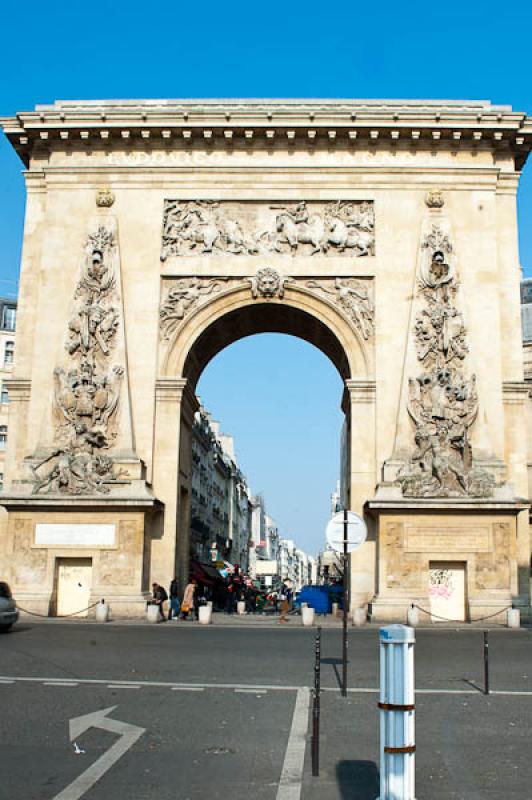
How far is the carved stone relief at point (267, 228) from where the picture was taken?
32125 millimetres

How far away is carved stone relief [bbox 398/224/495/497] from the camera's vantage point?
94.1 ft

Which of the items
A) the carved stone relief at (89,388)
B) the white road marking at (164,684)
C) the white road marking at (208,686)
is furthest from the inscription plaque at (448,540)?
the white road marking at (164,684)

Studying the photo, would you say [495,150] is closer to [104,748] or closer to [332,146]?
[332,146]

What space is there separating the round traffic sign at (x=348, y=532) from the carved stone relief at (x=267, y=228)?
799 inches

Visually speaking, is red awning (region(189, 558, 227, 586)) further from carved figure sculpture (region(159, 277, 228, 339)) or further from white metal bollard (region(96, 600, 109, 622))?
carved figure sculpture (region(159, 277, 228, 339))

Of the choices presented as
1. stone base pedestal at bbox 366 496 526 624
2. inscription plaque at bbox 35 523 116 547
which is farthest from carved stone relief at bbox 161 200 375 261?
inscription plaque at bbox 35 523 116 547

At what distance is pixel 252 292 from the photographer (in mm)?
→ 31891

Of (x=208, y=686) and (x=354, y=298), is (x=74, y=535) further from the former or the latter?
(x=208, y=686)

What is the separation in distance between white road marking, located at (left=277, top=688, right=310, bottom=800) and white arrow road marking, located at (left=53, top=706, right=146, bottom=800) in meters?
1.68

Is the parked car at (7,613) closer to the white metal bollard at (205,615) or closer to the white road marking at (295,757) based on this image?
the white metal bollard at (205,615)

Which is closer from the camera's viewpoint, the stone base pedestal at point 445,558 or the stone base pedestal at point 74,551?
the stone base pedestal at point 445,558

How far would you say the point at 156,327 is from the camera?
31.7 meters

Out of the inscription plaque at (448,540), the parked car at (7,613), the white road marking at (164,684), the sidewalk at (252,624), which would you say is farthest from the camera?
the inscription plaque at (448,540)

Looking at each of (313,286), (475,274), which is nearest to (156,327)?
(313,286)
